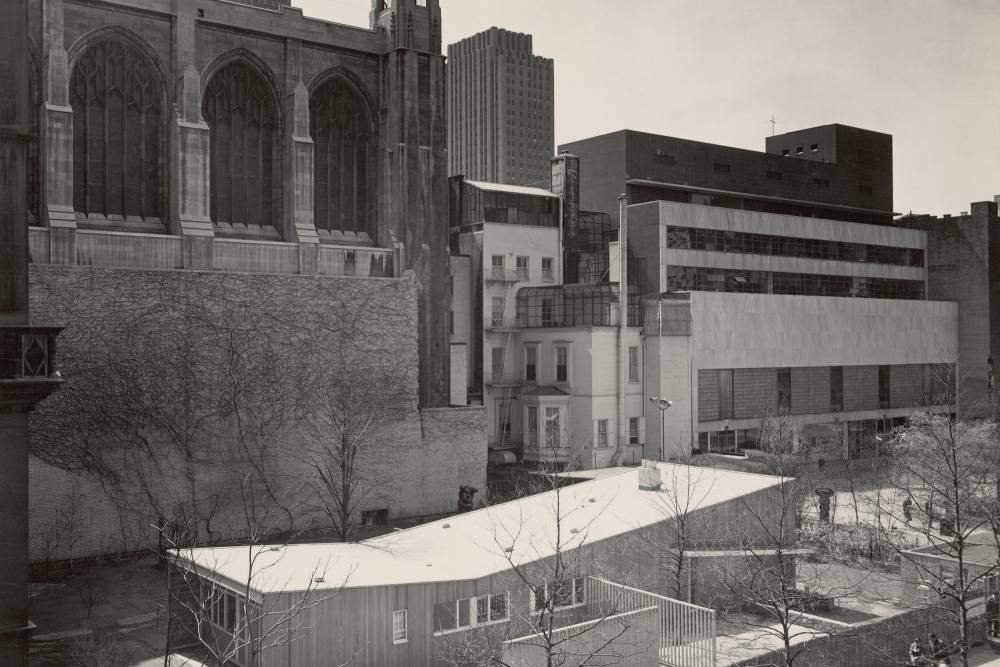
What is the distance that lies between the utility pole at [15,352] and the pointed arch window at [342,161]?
29292 millimetres

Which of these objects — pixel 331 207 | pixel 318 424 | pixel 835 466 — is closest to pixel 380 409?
pixel 318 424

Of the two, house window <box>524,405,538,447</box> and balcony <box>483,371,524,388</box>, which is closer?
house window <box>524,405,538,447</box>

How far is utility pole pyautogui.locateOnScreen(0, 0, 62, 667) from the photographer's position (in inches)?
454

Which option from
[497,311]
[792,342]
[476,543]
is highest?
[497,311]

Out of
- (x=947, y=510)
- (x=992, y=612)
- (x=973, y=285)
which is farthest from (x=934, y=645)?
Answer: (x=973, y=285)

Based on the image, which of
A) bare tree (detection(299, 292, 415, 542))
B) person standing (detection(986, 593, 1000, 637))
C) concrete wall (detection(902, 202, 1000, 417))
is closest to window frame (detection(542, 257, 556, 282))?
bare tree (detection(299, 292, 415, 542))

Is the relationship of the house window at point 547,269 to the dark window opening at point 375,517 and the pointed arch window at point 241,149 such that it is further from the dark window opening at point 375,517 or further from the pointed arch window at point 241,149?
the dark window opening at point 375,517

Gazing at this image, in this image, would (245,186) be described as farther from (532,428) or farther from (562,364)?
(532,428)

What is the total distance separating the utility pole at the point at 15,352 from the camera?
11.5m

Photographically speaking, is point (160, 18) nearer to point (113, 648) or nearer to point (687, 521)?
point (113, 648)

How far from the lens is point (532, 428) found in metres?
52.7

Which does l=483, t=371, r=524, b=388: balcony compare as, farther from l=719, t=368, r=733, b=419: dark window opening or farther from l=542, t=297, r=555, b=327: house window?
l=719, t=368, r=733, b=419: dark window opening

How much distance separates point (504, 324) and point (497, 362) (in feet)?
7.42

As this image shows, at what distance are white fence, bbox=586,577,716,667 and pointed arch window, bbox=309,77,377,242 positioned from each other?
78.8 feet
